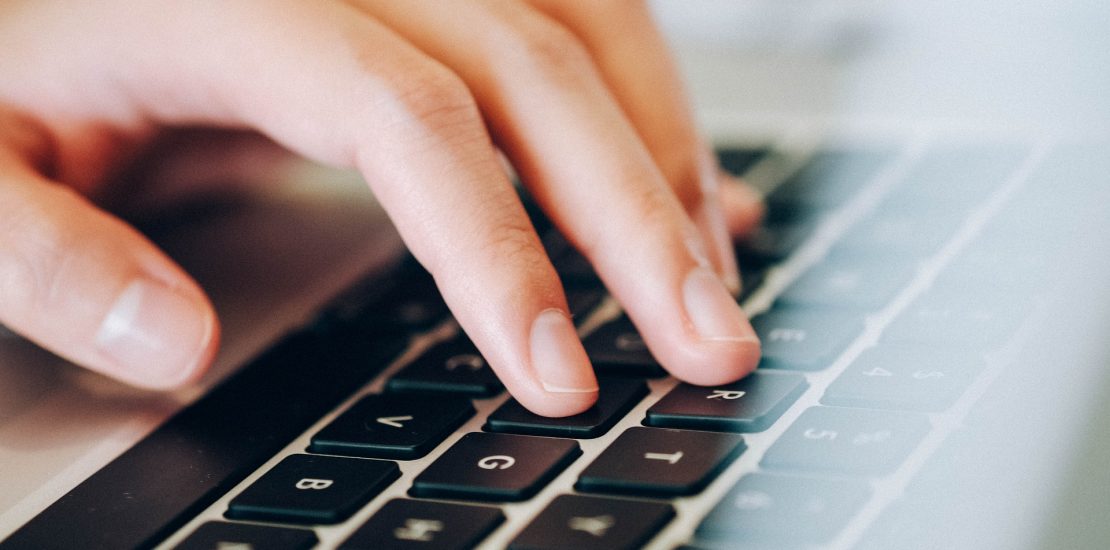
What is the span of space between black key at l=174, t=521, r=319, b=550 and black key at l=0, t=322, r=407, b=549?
0.02 meters

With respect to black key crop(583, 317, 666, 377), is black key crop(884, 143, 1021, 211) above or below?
below

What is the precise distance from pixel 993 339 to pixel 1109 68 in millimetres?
551

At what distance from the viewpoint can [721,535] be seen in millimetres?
370

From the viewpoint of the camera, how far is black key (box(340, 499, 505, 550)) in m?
0.39

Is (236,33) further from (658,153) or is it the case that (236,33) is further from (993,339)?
(993,339)

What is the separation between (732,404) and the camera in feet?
1.52

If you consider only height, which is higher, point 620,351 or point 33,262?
point 33,262

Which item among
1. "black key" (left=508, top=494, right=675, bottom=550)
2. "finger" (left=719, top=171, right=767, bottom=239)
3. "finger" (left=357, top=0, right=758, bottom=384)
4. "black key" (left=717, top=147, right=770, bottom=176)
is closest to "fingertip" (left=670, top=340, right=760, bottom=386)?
"finger" (left=357, top=0, right=758, bottom=384)

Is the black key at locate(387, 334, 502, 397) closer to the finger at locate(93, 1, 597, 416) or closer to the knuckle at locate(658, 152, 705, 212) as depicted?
the finger at locate(93, 1, 597, 416)

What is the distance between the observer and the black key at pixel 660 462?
0.40m

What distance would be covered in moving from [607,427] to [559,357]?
43 mm

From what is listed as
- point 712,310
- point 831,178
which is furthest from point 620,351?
point 831,178

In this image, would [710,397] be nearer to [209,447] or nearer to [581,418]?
[581,418]

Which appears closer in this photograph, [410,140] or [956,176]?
[410,140]
